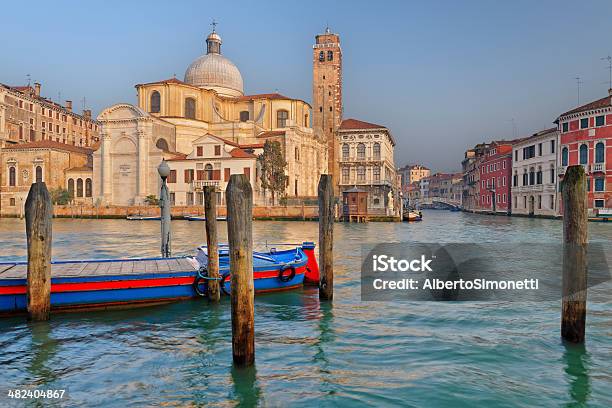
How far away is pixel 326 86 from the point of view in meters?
55.9

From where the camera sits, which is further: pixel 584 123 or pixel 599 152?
pixel 584 123

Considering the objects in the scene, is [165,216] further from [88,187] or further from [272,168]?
[88,187]

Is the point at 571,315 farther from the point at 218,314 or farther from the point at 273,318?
the point at 218,314

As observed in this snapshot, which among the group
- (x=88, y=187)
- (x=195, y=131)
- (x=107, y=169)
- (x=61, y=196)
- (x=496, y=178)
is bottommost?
(x=61, y=196)

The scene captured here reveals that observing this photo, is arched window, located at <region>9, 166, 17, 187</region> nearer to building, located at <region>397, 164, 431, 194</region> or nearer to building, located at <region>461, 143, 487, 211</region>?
building, located at <region>461, 143, 487, 211</region>

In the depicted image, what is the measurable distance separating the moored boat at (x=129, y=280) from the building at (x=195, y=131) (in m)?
33.8

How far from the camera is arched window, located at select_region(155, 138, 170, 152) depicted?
48.3 meters

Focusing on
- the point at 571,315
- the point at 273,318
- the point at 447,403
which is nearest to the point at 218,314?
the point at 273,318

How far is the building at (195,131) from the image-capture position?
152ft

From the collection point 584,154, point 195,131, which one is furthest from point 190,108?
point 584,154

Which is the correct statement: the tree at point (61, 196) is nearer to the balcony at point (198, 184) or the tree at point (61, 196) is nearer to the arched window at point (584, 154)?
the balcony at point (198, 184)

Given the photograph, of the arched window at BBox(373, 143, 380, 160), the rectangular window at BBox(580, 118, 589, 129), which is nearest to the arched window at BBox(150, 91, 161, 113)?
the arched window at BBox(373, 143, 380, 160)

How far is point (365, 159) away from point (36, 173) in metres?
33.1

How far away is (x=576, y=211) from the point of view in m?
6.07
